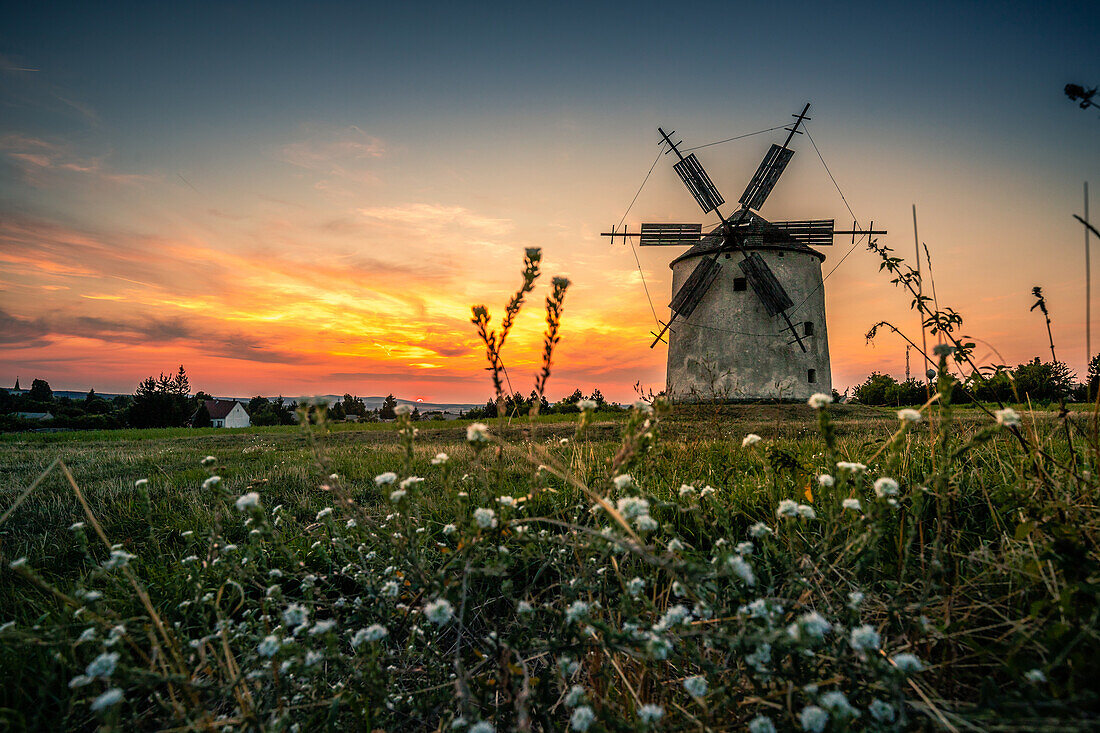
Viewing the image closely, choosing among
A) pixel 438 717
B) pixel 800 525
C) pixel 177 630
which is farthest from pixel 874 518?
pixel 177 630

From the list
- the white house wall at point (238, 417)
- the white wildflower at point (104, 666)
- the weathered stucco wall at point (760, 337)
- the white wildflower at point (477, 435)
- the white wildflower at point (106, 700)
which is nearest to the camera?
the white wildflower at point (106, 700)

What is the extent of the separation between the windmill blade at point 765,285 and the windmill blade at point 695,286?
3.85ft

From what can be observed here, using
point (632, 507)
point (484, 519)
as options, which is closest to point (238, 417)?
point (484, 519)

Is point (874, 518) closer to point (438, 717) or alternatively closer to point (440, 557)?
point (438, 717)

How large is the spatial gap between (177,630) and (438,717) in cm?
113

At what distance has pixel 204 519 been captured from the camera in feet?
12.2

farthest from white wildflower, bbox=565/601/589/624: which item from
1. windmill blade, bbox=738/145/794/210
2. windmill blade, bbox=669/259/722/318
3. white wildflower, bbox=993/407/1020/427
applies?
windmill blade, bbox=738/145/794/210

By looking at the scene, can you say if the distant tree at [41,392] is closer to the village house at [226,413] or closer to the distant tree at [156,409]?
the village house at [226,413]

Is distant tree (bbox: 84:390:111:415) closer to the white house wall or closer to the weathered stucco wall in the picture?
the white house wall

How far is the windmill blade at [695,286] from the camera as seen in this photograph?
2075 cm

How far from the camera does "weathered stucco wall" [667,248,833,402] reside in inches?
787

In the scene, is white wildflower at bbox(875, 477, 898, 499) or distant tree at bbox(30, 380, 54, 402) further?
distant tree at bbox(30, 380, 54, 402)

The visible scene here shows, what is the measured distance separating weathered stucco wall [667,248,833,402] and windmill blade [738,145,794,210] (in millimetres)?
2676

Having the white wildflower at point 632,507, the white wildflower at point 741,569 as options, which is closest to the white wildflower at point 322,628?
the white wildflower at point 632,507
